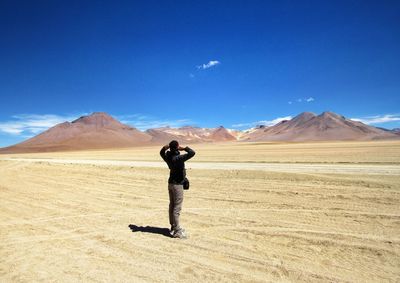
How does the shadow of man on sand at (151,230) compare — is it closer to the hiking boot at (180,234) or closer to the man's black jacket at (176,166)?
the hiking boot at (180,234)

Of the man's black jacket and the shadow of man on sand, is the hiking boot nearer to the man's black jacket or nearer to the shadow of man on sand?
the shadow of man on sand

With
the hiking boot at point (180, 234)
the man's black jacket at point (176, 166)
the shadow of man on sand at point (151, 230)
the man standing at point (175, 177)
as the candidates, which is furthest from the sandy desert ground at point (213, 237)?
the man's black jacket at point (176, 166)

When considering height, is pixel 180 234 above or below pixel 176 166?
below

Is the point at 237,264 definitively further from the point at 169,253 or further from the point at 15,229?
the point at 15,229

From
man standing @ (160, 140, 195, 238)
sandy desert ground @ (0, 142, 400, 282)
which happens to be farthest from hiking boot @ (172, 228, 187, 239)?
sandy desert ground @ (0, 142, 400, 282)

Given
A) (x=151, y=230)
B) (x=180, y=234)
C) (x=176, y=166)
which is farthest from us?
(x=151, y=230)

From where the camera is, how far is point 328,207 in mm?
10664

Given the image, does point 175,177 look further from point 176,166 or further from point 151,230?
point 151,230

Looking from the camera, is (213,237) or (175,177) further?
(175,177)

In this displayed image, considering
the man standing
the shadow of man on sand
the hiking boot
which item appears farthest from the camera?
the shadow of man on sand

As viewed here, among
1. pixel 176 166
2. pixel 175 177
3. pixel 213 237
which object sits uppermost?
pixel 176 166

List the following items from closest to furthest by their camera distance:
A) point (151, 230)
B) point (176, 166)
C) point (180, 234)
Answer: point (180, 234), point (176, 166), point (151, 230)

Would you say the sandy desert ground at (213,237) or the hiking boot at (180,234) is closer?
the sandy desert ground at (213,237)

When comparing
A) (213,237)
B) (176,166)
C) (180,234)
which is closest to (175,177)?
(176,166)
